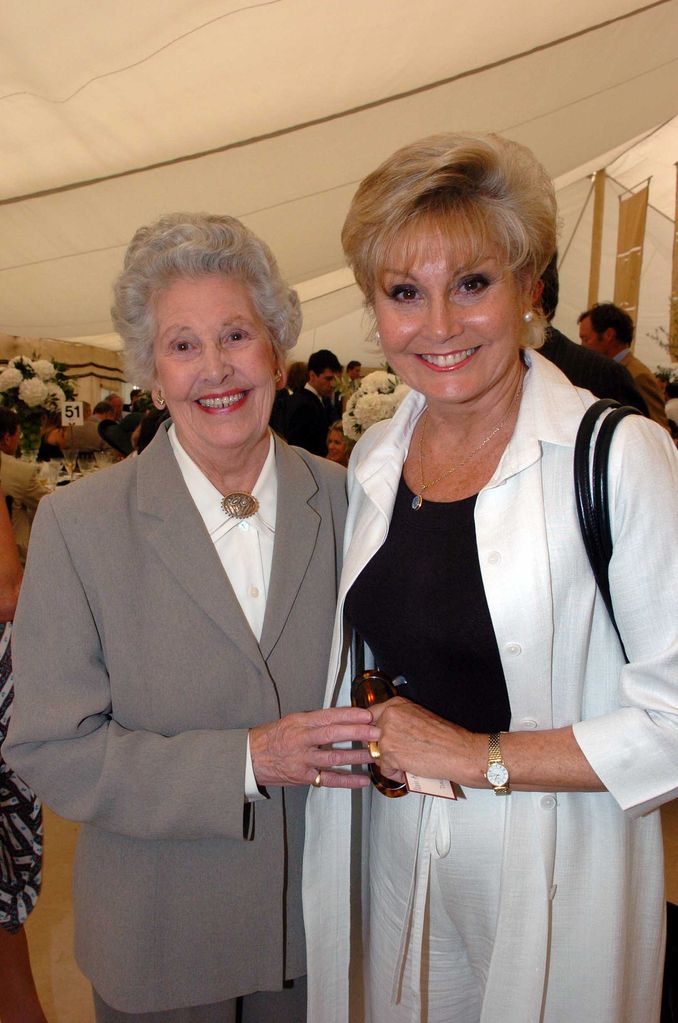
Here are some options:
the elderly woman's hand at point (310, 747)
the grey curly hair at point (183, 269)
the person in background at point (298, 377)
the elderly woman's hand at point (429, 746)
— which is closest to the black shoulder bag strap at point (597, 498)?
the elderly woman's hand at point (429, 746)

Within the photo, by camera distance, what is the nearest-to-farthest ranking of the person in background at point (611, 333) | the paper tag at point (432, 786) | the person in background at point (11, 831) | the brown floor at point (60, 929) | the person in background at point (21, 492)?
the paper tag at point (432, 786), the person in background at point (11, 831), the brown floor at point (60, 929), the person in background at point (21, 492), the person in background at point (611, 333)

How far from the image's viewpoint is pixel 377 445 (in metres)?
1.76

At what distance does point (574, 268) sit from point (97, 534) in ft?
43.3

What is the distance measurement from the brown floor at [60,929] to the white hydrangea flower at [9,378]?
285 cm

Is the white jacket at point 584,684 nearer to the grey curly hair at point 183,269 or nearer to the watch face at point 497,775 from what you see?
the watch face at point 497,775

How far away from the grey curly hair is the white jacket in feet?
1.87

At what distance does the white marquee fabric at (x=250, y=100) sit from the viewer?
9.68ft

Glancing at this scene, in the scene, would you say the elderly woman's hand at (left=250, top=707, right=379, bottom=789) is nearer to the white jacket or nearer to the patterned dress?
the white jacket

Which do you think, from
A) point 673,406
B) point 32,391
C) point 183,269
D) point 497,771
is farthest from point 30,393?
point 673,406

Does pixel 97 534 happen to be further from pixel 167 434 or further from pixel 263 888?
pixel 263 888

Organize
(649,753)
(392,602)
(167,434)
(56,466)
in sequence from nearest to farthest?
(649,753) → (392,602) → (167,434) → (56,466)

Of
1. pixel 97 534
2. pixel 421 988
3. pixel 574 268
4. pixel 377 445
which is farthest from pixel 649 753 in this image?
pixel 574 268

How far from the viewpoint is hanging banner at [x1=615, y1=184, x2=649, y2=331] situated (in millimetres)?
9938

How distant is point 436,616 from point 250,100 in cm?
308
